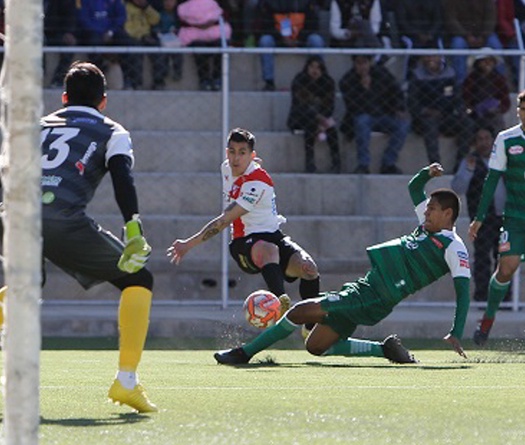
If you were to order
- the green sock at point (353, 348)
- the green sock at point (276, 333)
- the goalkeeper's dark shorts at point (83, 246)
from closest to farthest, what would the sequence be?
1. the goalkeeper's dark shorts at point (83, 246)
2. the green sock at point (276, 333)
3. the green sock at point (353, 348)

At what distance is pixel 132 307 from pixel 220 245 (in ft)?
31.8

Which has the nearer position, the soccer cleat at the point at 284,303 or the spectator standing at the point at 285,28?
the soccer cleat at the point at 284,303

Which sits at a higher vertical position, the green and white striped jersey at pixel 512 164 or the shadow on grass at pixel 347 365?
the green and white striped jersey at pixel 512 164

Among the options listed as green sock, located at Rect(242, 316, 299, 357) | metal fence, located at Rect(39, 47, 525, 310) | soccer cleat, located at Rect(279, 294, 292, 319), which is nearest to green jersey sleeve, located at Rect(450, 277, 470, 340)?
green sock, located at Rect(242, 316, 299, 357)

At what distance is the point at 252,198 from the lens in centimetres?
1198

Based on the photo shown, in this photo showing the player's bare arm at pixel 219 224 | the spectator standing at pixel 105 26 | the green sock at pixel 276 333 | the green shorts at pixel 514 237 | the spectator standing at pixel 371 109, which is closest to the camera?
the green sock at pixel 276 333

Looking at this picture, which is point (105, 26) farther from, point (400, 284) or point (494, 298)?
point (400, 284)

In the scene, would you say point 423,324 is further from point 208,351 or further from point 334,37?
point 334,37

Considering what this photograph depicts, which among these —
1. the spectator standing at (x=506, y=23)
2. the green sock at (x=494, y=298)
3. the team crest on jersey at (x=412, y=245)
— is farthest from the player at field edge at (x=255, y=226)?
the spectator standing at (x=506, y=23)

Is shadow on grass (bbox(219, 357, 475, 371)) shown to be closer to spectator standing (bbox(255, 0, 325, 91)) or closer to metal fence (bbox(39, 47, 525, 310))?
metal fence (bbox(39, 47, 525, 310))

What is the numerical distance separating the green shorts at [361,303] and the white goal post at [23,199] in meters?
5.81

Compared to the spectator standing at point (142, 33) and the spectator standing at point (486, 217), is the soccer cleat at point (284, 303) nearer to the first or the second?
the spectator standing at point (486, 217)

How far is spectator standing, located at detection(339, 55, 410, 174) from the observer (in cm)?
1762

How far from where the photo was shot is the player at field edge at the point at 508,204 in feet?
42.1
